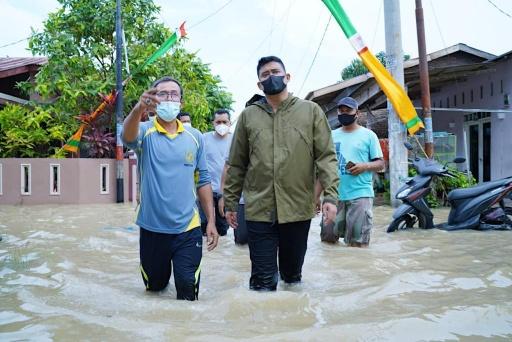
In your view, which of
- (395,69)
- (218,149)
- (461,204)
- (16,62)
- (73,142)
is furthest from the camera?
(16,62)

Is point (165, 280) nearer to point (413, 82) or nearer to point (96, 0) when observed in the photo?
point (413, 82)

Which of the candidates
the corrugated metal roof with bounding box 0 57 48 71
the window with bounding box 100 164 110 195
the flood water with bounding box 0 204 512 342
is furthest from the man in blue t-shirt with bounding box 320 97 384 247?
the corrugated metal roof with bounding box 0 57 48 71

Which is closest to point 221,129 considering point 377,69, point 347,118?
point 347,118

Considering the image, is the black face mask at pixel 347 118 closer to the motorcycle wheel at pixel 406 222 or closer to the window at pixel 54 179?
the motorcycle wheel at pixel 406 222

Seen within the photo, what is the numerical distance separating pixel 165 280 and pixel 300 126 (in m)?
1.51

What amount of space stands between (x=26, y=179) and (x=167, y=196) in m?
12.2

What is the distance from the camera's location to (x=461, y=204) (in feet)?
25.7

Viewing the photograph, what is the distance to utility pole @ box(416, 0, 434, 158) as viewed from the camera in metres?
11.3

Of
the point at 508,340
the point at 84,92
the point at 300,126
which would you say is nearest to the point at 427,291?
the point at 508,340

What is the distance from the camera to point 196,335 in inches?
116

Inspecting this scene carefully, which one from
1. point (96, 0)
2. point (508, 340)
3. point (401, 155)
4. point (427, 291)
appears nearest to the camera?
point (508, 340)

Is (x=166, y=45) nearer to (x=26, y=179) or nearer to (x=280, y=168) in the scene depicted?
Answer: (x=26, y=179)

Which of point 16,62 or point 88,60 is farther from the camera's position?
point 16,62

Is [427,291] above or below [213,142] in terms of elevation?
below
